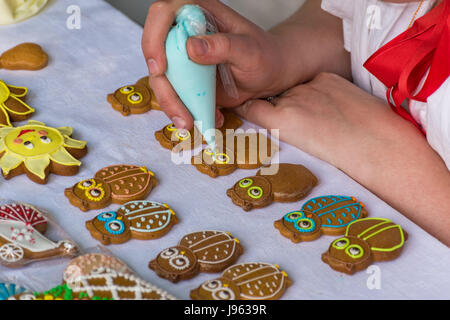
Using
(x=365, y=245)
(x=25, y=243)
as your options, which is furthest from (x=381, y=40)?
(x=25, y=243)

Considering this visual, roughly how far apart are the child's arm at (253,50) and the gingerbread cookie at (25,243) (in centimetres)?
24

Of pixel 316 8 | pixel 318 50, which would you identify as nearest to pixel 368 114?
pixel 318 50

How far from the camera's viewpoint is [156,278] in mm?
635

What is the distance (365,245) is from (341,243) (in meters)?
0.03

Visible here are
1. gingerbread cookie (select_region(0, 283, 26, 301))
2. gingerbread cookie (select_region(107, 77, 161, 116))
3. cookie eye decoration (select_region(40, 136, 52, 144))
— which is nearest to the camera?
gingerbread cookie (select_region(0, 283, 26, 301))

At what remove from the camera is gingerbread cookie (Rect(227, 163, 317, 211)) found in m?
0.74

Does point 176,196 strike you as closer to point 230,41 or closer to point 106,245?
point 106,245

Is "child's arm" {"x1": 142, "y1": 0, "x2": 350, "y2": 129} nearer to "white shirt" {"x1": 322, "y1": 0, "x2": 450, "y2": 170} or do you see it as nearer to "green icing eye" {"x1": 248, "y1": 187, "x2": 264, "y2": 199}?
"white shirt" {"x1": 322, "y1": 0, "x2": 450, "y2": 170}

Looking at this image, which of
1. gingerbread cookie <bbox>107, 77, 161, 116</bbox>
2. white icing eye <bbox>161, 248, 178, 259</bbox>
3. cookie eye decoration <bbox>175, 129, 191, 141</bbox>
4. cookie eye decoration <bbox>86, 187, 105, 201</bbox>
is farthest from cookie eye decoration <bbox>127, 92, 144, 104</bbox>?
white icing eye <bbox>161, 248, 178, 259</bbox>

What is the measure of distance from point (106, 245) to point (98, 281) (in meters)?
0.09

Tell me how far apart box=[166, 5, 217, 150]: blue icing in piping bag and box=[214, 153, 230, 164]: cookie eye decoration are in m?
0.02

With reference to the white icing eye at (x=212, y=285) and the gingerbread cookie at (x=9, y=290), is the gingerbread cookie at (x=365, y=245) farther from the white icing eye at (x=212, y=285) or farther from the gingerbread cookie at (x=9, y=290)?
the gingerbread cookie at (x=9, y=290)

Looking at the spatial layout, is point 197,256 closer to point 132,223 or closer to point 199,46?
point 132,223

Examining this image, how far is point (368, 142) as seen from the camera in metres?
0.81
